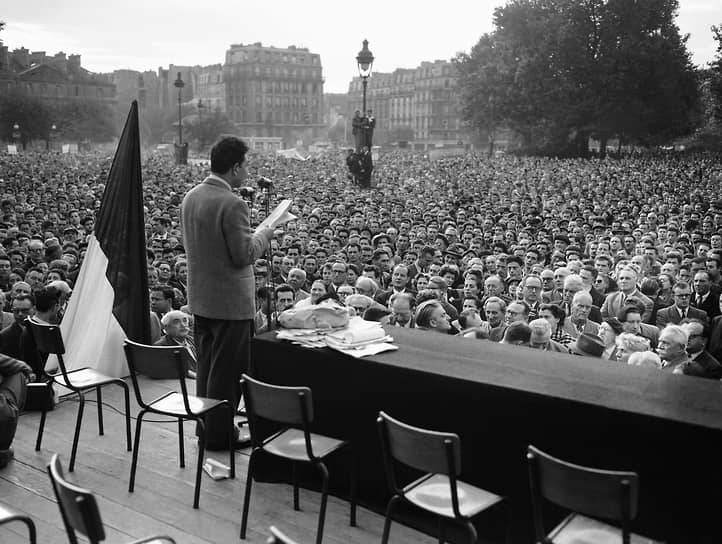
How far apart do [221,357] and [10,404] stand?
130 centimetres

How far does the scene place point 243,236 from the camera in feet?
14.4

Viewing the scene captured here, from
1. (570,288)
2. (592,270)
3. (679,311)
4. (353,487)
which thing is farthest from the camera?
(592,270)

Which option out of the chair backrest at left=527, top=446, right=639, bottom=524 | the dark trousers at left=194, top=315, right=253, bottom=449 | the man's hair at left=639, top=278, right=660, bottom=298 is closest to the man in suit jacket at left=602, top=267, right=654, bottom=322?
the man's hair at left=639, top=278, right=660, bottom=298

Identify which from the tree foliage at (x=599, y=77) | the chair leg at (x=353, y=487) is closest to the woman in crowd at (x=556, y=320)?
the chair leg at (x=353, y=487)

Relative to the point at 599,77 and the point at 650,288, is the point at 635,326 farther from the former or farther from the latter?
the point at 599,77

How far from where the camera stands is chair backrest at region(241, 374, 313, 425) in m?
3.59

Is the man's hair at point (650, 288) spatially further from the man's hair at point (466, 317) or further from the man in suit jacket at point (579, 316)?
the man's hair at point (466, 317)

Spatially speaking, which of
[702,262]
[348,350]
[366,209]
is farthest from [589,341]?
[366,209]

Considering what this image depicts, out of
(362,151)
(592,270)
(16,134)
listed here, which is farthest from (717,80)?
(16,134)

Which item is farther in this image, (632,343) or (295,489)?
(632,343)

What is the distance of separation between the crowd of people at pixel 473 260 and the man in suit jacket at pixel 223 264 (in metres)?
0.38

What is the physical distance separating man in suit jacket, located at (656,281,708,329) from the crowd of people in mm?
16

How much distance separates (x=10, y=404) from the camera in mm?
4633

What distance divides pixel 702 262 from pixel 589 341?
432cm
